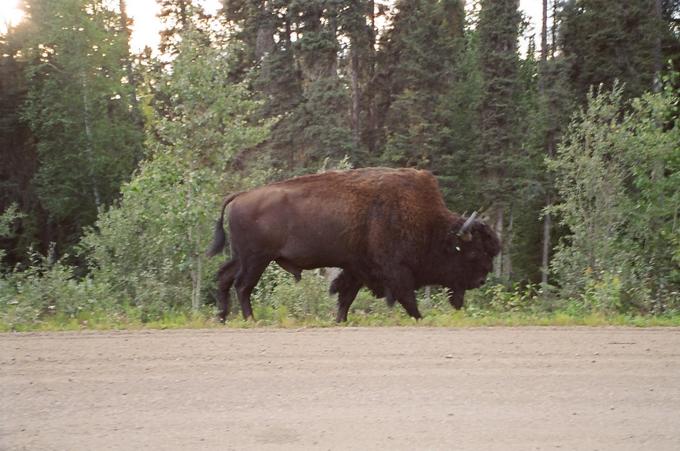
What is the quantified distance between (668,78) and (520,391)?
1260 cm

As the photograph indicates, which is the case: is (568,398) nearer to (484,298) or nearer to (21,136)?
(484,298)

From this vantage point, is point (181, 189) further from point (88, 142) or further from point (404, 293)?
point (88, 142)

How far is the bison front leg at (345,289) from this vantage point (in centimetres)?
1138

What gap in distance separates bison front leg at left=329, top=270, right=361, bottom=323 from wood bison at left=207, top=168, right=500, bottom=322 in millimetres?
16

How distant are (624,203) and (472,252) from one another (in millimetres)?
6441

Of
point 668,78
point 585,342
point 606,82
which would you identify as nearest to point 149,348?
point 585,342

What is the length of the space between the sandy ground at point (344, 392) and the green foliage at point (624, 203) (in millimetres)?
7185

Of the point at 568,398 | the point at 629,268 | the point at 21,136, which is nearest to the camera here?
the point at 568,398

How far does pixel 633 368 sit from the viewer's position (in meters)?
6.55

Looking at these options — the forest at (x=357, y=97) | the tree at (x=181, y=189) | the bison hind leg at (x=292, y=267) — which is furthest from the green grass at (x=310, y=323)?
the forest at (x=357, y=97)

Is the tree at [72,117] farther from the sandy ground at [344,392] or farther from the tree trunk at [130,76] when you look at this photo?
the sandy ground at [344,392]

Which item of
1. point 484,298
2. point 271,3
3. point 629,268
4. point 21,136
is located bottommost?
point 484,298

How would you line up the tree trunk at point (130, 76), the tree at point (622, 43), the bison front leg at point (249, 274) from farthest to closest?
the tree trunk at point (130, 76), the tree at point (622, 43), the bison front leg at point (249, 274)

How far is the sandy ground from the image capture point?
16.4ft
